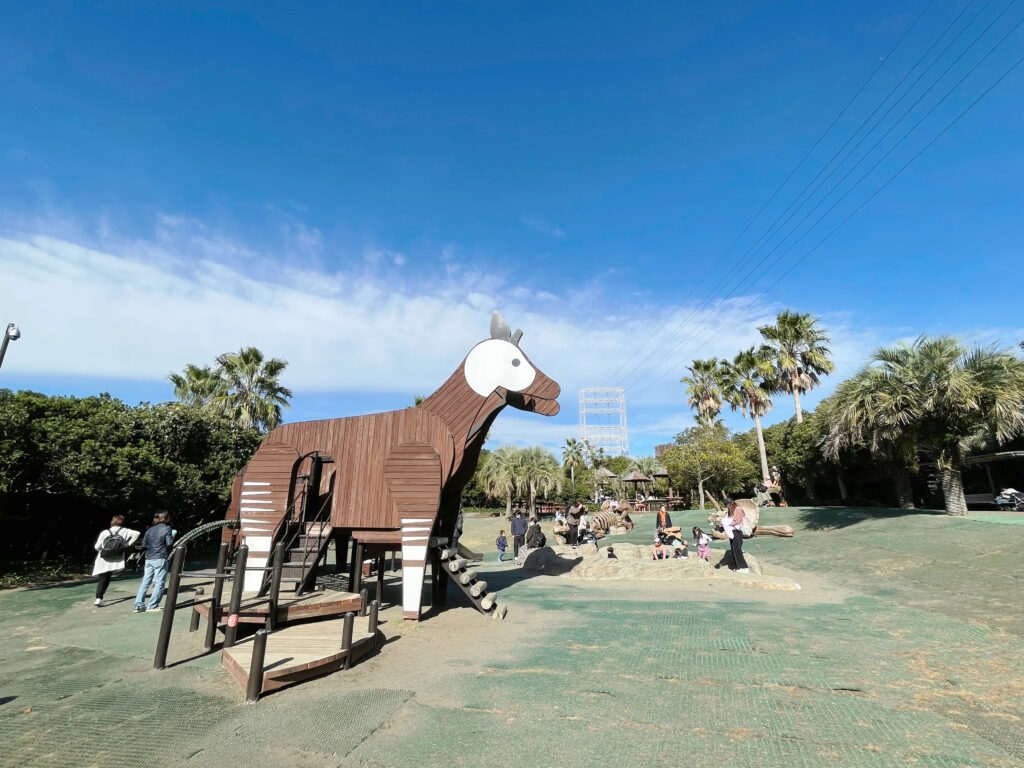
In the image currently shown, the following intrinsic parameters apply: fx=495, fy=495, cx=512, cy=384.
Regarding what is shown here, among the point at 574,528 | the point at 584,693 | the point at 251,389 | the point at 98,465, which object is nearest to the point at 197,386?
the point at 251,389

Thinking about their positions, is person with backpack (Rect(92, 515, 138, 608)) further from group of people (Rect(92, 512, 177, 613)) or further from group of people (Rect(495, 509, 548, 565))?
group of people (Rect(495, 509, 548, 565))

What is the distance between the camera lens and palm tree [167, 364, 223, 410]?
25.0 metres

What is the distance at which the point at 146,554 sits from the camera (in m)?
8.66

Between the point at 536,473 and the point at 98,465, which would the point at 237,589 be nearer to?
the point at 98,465

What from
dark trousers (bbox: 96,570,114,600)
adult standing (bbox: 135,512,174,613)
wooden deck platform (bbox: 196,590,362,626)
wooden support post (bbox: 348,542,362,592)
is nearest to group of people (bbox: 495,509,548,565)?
wooden support post (bbox: 348,542,362,592)

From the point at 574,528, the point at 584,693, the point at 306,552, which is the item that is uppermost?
the point at 306,552

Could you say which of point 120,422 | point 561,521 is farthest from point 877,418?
point 120,422

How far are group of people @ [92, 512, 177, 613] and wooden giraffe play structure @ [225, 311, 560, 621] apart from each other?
1.31 m

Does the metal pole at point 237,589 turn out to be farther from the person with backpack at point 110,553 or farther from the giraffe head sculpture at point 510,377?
the person with backpack at point 110,553

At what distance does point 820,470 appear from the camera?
96.1 ft

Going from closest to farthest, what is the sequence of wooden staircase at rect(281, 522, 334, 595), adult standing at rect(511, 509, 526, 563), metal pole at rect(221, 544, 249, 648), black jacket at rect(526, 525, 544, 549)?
metal pole at rect(221, 544, 249, 648) → wooden staircase at rect(281, 522, 334, 595) → black jacket at rect(526, 525, 544, 549) → adult standing at rect(511, 509, 526, 563)

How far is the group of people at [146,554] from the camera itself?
859 cm

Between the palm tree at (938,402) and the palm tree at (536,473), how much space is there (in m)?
24.7

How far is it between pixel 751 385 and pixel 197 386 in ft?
101
